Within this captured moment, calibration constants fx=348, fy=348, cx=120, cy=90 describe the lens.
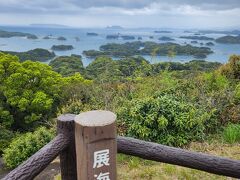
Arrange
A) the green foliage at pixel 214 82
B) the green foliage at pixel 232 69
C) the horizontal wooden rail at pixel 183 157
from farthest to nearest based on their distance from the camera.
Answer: the green foliage at pixel 232 69
the green foliage at pixel 214 82
the horizontal wooden rail at pixel 183 157

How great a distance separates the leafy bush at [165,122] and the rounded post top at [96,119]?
3.70 meters

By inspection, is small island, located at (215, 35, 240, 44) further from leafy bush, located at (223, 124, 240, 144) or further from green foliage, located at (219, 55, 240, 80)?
leafy bush, located at (223, 124, 240, 144)

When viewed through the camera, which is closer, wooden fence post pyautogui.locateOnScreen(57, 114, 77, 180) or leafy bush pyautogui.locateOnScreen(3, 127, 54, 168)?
wooden fence post pyautogui.locateOnScreen(57, 114, 77, 180)

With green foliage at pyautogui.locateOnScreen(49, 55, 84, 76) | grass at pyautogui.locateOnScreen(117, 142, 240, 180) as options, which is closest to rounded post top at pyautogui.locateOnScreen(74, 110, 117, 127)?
grass at pyautogui.locateOnScreen(117, 142, 240, 180)

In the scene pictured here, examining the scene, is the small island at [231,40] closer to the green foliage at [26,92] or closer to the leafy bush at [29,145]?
the green foliage at [26,92]

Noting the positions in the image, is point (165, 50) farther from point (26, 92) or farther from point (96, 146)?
point (96, 146)

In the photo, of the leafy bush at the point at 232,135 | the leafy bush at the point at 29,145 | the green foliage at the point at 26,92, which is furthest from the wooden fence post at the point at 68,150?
the green foliage at the point at 26,92

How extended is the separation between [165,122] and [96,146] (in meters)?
3.86

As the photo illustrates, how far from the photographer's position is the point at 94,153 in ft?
5.98

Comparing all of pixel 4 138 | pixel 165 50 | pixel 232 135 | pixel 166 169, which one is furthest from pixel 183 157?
pixel 4 138

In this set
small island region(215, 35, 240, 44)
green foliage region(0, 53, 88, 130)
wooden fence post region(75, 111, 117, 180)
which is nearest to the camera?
wooden fence post region(75, 111, 117, 180)

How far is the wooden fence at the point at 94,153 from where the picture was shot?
71.9 inches

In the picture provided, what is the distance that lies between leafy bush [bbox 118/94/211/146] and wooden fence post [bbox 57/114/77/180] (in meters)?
3.40

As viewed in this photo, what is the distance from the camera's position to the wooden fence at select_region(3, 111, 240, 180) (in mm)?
1825
